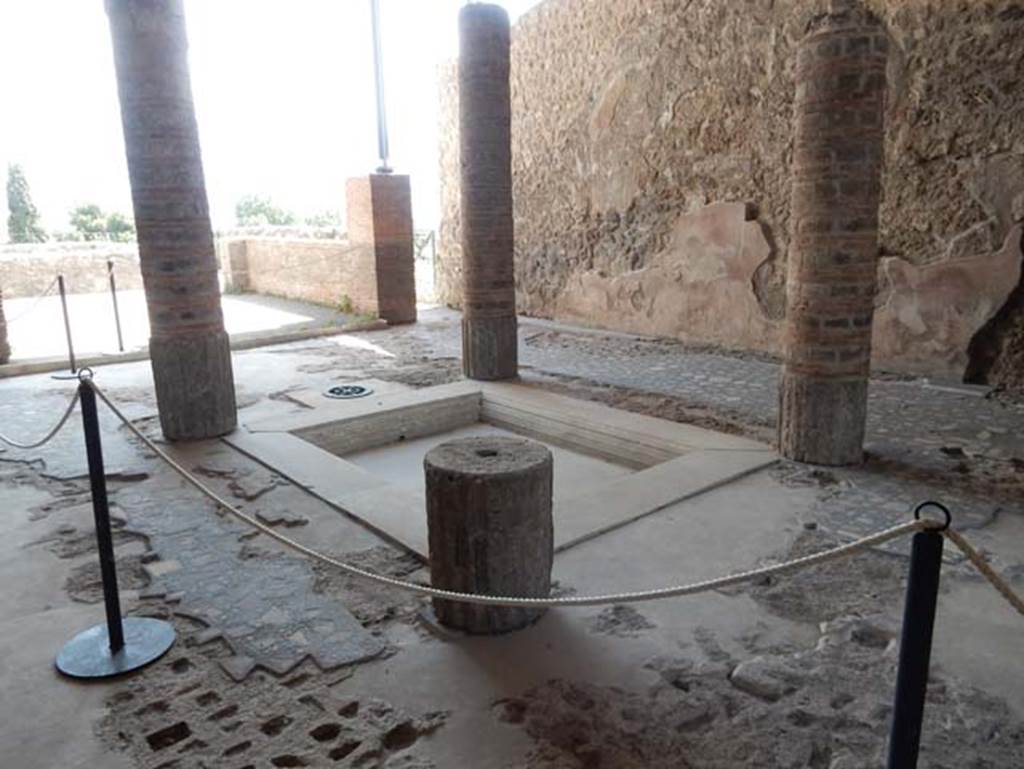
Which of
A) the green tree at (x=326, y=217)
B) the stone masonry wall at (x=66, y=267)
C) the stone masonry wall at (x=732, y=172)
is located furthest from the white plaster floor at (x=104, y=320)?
the green tree at (x=326, y=217)

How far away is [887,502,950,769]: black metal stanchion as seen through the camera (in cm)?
155

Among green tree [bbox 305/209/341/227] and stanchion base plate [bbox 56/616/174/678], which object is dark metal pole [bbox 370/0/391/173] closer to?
stanchion base plate [bbox 56/616/174/678]

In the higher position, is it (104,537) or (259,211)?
(259,211)

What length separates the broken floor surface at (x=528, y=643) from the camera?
231 centimetres

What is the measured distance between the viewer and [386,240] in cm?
1123

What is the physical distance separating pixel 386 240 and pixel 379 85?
248 cm

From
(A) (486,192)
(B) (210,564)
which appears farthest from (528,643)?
(A) (486,192)

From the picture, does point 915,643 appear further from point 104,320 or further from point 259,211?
point 259,211

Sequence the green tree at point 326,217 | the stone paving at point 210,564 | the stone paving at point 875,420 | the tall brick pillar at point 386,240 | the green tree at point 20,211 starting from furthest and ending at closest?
the green tree at point 326,217 → the green tree at point 20,211 → the tall brick pillar at point 386,240 → the stone paving at point 875,420 → the stone paving at point 210,564

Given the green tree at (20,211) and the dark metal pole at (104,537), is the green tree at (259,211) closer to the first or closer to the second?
the green tree at (20,211)

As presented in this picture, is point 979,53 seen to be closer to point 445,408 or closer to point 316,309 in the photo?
point 445,408

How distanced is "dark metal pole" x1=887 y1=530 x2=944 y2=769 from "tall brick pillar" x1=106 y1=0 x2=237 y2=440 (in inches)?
194

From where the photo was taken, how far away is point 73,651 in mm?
2844

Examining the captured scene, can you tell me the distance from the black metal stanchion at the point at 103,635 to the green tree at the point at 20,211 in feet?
86.2
